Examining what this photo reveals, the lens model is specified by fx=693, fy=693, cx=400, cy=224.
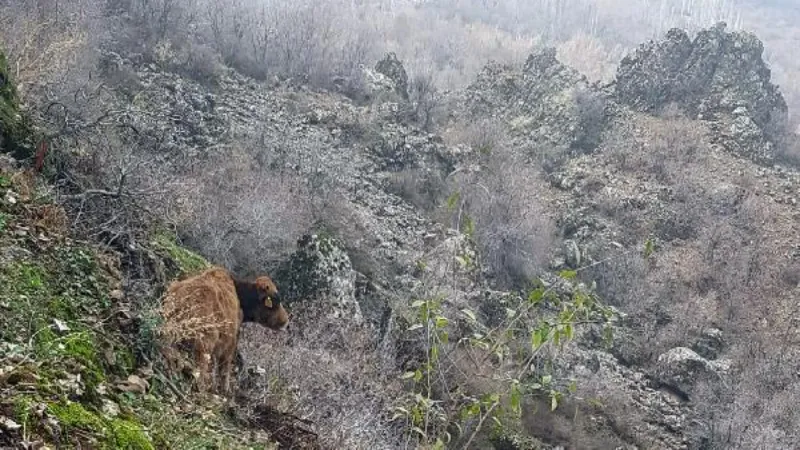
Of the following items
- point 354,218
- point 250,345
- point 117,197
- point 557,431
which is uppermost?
point 117,197

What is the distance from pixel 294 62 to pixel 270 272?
1724 centimetres

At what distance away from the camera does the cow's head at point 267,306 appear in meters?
5.93

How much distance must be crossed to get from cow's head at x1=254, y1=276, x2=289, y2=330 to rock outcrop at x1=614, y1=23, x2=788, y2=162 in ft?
94.2

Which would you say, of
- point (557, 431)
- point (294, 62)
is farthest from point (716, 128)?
point (557, 431)

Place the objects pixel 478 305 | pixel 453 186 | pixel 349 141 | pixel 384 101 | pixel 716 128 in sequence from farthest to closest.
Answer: pixel 716 128 < pixel 384 101 < pixel 349 141 < pixel 453 186 < pixel 478 305

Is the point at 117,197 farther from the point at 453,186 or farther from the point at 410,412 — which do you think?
the point at 453,186

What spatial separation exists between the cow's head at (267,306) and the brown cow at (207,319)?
23 cm

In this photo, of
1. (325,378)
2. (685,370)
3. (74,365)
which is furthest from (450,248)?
(685,370)

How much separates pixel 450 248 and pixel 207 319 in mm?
1991

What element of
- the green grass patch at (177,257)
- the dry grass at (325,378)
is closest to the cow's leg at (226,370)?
the dry grass at (325,378)

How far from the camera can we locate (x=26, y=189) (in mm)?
4633

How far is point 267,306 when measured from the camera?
5.96m

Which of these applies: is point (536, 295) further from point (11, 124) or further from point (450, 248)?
point (11, 124)

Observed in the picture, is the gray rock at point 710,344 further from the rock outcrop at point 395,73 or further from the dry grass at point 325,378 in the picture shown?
the rock outcrop at point 395,73
